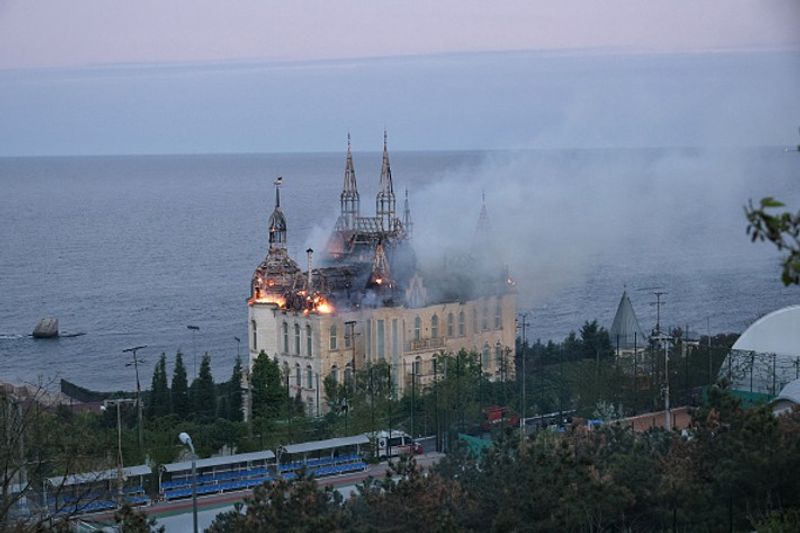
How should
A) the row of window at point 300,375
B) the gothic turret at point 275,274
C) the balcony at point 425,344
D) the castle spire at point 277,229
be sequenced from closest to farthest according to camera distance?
the row of window at point 300,375 → the balcony at point 425,344 → the gothic turret at point 275,274 → the castle spire at point 277,229

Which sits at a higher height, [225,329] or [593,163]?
[593,163]

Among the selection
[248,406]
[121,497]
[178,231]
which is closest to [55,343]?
[248,406]

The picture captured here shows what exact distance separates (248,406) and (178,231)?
53.0 metres

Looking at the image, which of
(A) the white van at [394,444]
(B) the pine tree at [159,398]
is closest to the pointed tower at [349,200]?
(B) the pine tree at [159,398]

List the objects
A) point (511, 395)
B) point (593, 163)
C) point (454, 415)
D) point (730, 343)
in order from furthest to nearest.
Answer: point (593, 163)
point (730, 343)
point (511, 395)
point (454, 415)

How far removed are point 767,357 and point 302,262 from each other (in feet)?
60.9

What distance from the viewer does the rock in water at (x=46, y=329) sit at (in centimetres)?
3859

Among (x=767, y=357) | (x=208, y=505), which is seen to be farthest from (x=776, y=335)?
(x=208, y=505)

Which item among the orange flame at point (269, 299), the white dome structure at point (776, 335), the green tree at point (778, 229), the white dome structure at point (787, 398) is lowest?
the white dome structure at point (787, 398)

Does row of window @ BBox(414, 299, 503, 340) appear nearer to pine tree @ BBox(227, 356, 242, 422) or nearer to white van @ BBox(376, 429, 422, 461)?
pine tree @ BBox(227, 356, 242, 422)

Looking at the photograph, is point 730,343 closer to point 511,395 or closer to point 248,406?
point 511,395

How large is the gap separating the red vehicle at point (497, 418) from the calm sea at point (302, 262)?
598cm

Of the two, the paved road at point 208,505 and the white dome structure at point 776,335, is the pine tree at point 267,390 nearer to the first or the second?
the paved road at point 208,505

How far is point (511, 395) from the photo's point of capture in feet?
72.6
